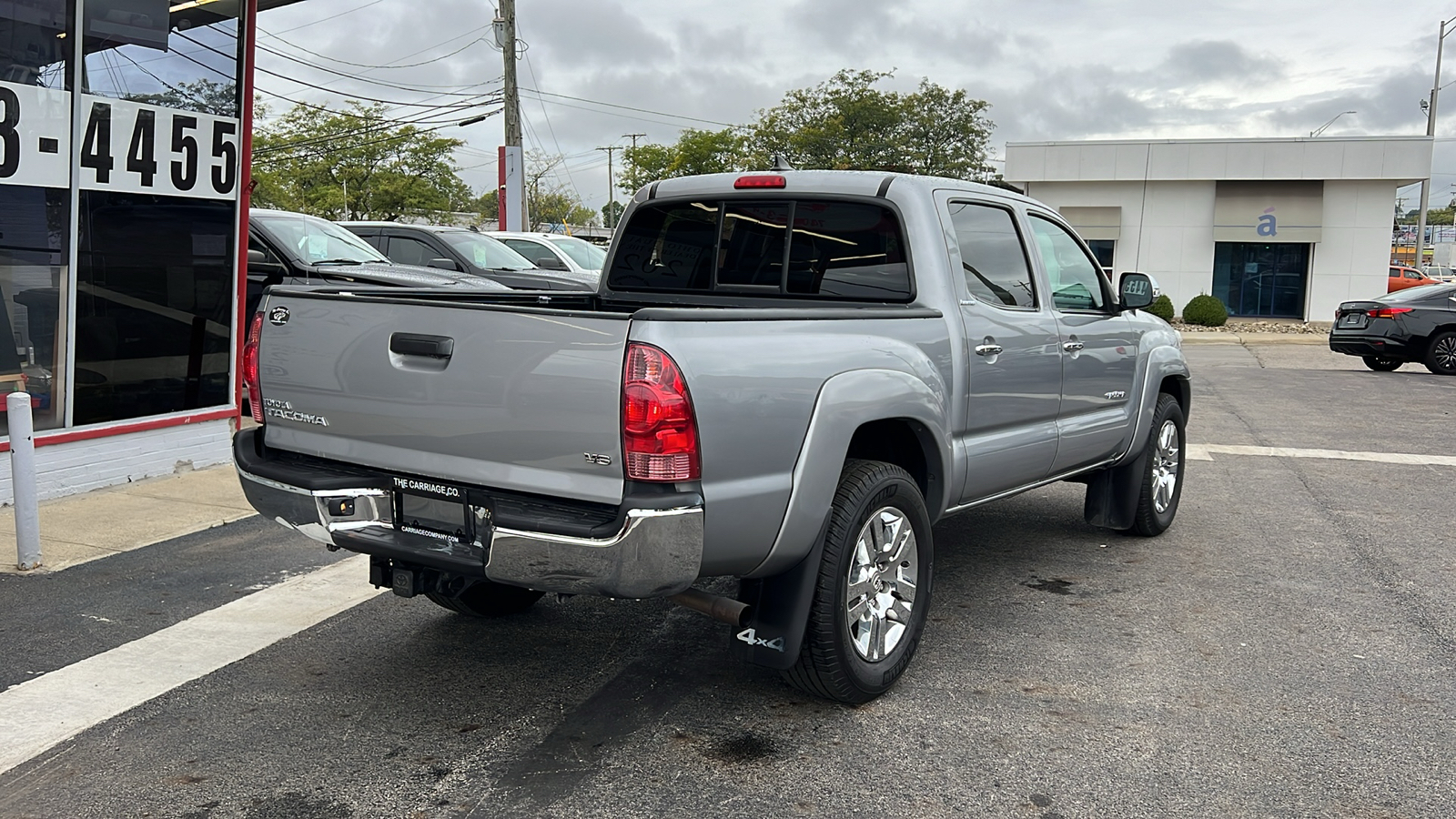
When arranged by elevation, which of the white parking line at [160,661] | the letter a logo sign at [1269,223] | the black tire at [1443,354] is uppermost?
the letter a logo sign at [1269,223]

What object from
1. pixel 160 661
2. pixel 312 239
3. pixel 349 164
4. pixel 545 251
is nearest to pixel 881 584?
pixel 160 661

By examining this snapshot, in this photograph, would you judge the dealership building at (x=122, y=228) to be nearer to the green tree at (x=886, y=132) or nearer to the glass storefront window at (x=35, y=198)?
the glass storefront window at (x=35, y=198)

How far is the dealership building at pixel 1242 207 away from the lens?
3431 cm

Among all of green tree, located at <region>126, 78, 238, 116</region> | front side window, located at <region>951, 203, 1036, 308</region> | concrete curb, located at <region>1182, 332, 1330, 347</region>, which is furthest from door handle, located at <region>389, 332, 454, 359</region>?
concrete curb, located at <region>1182, 332, 1330, 347</region>

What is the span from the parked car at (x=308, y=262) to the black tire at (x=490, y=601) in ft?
18.1

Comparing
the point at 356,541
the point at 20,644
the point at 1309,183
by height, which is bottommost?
the point at 20,644

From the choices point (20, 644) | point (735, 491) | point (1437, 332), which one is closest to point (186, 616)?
point (20, 644)

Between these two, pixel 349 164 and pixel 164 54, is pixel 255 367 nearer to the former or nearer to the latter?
pixel 164 54

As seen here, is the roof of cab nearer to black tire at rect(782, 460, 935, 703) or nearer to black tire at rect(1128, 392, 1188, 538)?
black tire at rect(782, 460, 935, 703)

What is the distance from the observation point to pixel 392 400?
377 centimetres

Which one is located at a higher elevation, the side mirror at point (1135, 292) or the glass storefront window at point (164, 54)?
the glass storefront window at point (164, 54)

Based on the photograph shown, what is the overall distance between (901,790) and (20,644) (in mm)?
3623

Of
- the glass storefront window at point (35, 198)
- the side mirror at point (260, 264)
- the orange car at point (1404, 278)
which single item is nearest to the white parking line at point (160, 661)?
the glass storefront window at point (35, 198)

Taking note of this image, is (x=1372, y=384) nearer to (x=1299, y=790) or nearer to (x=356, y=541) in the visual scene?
(x=1299, y=790)
